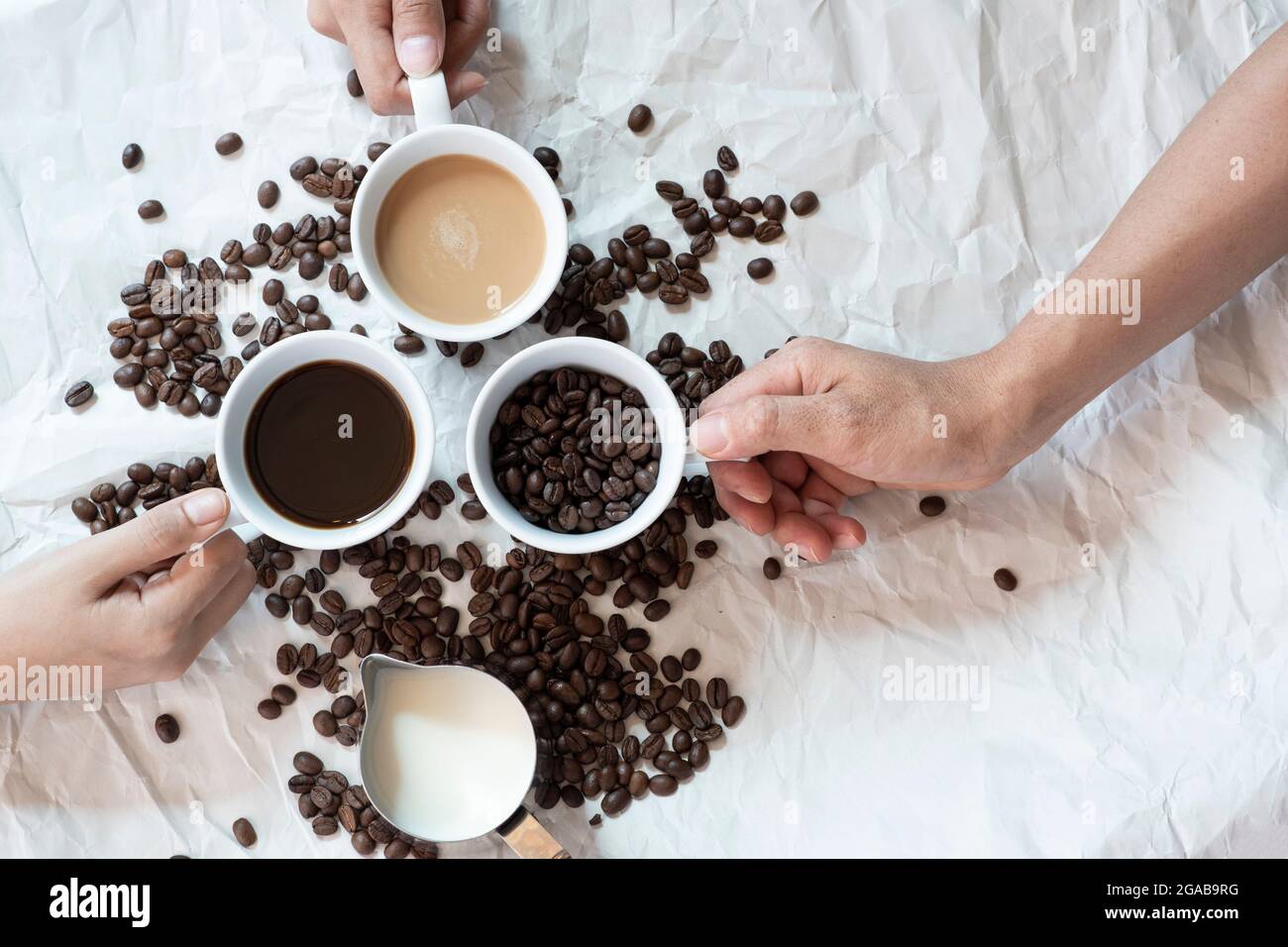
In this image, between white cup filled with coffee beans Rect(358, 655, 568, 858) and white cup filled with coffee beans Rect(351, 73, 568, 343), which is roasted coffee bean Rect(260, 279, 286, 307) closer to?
white cup filled with coffee beans Rect(351, 73, 568, 343)

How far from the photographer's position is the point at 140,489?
1.68 metres

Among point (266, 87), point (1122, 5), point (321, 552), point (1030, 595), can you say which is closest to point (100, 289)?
point (266, 87)

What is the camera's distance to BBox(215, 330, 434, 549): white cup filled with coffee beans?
1.47 metres

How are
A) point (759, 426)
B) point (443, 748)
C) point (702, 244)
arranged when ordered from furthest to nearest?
point (702, 244) → point (443, 748) → point (759, 426)

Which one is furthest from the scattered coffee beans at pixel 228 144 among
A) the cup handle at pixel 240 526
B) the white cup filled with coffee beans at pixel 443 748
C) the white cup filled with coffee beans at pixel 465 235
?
the white cup filled with coffee beans at pixel 443 748

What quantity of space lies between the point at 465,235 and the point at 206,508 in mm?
594

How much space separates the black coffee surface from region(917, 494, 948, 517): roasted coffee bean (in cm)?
88

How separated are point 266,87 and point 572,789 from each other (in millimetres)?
1356

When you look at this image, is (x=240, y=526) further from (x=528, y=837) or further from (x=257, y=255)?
(x=528, y=837)

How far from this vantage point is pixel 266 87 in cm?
175

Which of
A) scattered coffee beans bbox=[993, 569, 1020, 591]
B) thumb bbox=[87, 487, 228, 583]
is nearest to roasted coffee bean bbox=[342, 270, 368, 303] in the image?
thumb bbox=[87, 487, 228, 583]

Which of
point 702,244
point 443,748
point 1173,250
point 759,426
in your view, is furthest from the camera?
point 702,244

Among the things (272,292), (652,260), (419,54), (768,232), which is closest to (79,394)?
(272,292)
